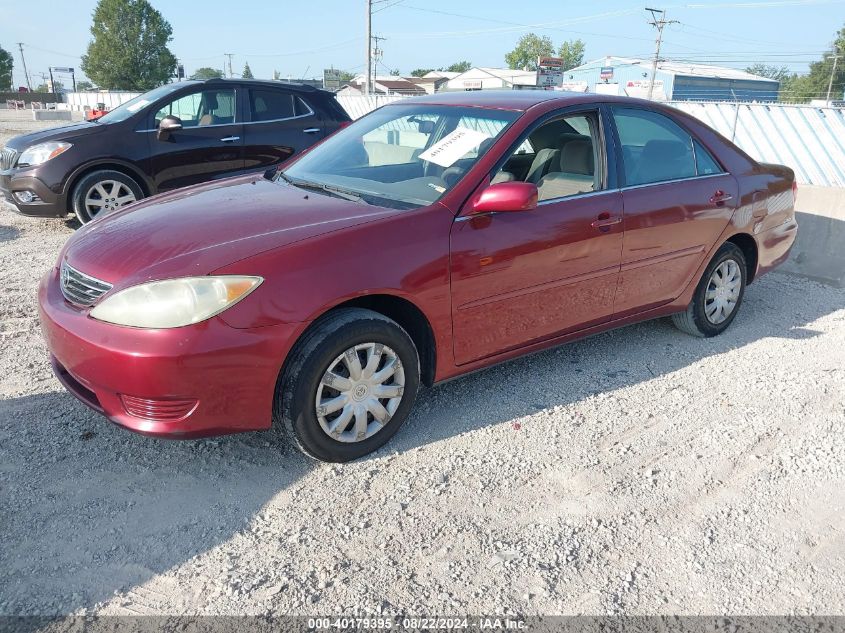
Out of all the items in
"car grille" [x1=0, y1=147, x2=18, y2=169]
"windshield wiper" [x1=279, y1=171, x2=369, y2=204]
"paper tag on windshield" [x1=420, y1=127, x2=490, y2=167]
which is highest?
"paper tag on windshield" [x1=420, y1=127, x2=490, y2=167]

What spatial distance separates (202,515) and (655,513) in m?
1.91

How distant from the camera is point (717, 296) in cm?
488

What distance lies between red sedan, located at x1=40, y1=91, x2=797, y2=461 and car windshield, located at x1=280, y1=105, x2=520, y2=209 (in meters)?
0.02

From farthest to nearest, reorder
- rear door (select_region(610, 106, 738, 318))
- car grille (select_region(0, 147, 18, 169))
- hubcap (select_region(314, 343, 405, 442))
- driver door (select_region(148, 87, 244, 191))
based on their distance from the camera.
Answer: driver door (select_region(148, 87, 244, 191))
car grille (select_region(0, 147, 18, 169))
rear door (select_region(610, 106, 738, 318))
hubcap (select_region(314, 343, 405, 442))

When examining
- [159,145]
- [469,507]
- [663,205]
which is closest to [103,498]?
[469,507]

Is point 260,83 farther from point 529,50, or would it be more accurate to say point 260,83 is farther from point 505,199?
point 529,50

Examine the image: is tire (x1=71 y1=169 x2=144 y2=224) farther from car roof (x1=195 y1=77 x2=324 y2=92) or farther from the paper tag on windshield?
the paper tag on windshield

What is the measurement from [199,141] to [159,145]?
0.43 m

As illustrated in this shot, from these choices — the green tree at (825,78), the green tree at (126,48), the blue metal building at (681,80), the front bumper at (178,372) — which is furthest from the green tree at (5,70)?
the front bumper at (178,372)

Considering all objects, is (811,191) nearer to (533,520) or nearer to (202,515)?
(533,520)

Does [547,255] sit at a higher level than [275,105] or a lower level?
lower

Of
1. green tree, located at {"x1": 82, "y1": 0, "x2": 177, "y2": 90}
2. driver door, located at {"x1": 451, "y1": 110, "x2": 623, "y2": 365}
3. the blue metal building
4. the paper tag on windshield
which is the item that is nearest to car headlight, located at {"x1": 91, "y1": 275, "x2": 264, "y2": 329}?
driver door, located at {"x1": 451, "y1": 110, "x2": 623, "y2": 365}

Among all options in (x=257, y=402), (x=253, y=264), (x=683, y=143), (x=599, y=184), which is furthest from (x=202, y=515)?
(x=683, y=143)

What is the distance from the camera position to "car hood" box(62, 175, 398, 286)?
287 centimetres
